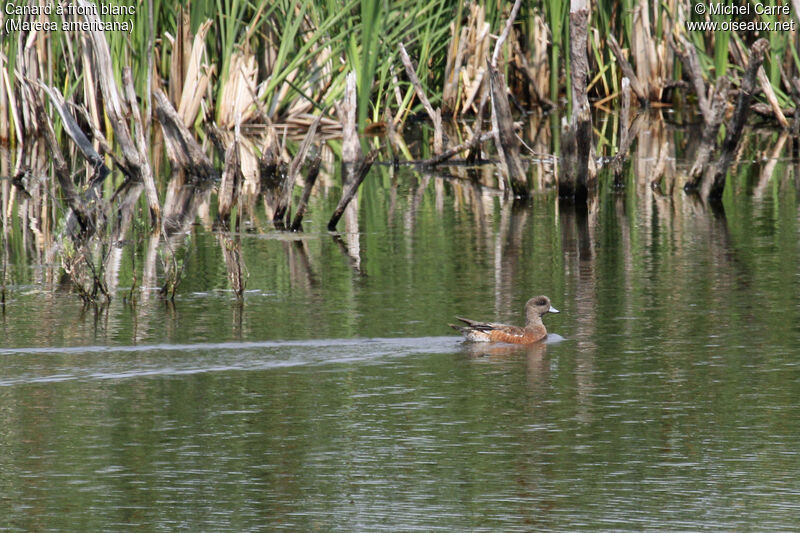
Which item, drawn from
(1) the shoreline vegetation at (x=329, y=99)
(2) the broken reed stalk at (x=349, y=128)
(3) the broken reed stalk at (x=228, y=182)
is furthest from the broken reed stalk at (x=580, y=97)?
(3) the broken reed stalk at (x=228, y=182)

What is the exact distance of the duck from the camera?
930cm

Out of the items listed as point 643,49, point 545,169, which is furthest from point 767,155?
point 643,49

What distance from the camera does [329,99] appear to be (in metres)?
22.9

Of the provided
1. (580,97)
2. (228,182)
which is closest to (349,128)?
(228,182)

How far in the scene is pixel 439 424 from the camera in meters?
7.52

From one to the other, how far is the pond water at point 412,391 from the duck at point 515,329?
0.09 m

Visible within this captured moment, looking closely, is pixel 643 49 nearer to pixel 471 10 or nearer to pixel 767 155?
pixel 471 10

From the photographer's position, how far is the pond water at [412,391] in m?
6.27

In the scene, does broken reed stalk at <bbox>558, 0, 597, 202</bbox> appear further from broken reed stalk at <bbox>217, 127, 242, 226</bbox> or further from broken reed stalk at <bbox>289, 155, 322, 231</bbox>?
broken reed stalk at <bbox>217, 127, 242, 226</bbox>

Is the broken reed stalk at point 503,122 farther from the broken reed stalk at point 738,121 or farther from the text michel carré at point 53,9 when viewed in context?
the text michel carré at point 53,9

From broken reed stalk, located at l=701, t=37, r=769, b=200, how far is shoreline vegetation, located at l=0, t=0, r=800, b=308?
0.03 m

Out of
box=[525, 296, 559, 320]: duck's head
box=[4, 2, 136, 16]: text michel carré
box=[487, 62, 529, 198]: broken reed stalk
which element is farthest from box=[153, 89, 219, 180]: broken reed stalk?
box=[525, 296, 559, 320]: duck's head

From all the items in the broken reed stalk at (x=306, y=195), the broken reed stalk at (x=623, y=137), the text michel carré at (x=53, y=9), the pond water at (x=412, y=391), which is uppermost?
the text michel carré at (x=53, y=9)

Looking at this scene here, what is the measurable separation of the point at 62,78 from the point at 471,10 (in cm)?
684
